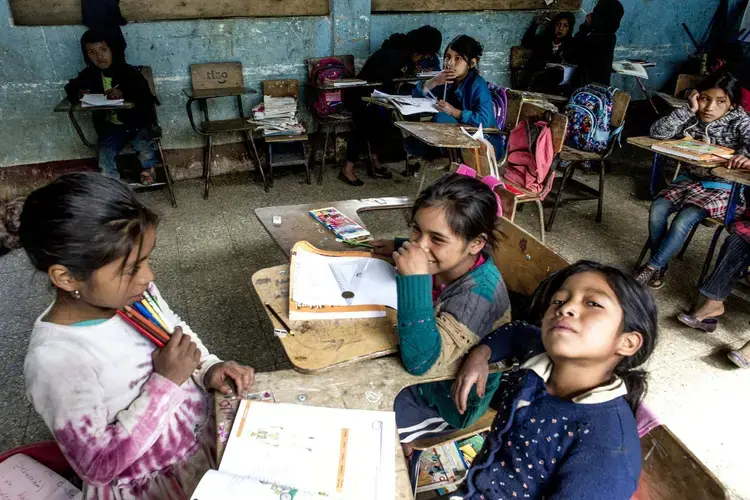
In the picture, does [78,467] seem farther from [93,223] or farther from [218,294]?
Answer: [218,294]

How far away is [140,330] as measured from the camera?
1012 mm

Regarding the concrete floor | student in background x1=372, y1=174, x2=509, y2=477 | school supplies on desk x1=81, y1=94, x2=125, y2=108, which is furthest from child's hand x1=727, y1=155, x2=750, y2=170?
school supplies on desk x1=81, y1=94, x2=125, y2=108

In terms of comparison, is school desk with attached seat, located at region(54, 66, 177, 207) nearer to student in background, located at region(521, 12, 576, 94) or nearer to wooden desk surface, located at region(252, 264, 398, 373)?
wooden desk surface, located at region(252, 264, 398, 373)

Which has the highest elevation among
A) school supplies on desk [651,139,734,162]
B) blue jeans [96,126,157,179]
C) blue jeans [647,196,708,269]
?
school supplies on desk [651,139,734,162]

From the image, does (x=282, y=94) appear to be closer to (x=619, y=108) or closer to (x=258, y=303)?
(x=258, y=303)

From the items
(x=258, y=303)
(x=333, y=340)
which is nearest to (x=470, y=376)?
(x=333, y=340)

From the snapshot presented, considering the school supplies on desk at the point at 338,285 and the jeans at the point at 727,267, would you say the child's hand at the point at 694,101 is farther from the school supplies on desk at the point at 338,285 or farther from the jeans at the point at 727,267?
the school supplies on desk at the point at 338,285

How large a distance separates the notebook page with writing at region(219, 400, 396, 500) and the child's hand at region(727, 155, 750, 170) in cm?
A: 268

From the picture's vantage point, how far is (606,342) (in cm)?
95

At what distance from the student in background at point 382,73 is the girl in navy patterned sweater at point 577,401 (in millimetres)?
3580

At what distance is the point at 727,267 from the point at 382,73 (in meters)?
3.05

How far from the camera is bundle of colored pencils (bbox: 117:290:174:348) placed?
39.5 inches

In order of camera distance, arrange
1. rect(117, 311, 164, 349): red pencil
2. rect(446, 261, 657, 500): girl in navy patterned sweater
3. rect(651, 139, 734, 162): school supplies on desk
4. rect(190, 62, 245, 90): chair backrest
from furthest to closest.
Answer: rect(190, 62, 245, 90): chair backrest, rect(651, 139, 734, 162): school supplies on desk, rect(117, 311, 164, 349): red pencil, rect(446, 261, 657, 500): girl in navy patterned sweater

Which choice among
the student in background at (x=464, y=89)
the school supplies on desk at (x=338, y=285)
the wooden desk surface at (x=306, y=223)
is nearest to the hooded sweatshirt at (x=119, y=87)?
the student in background at (x=464, y=89)
